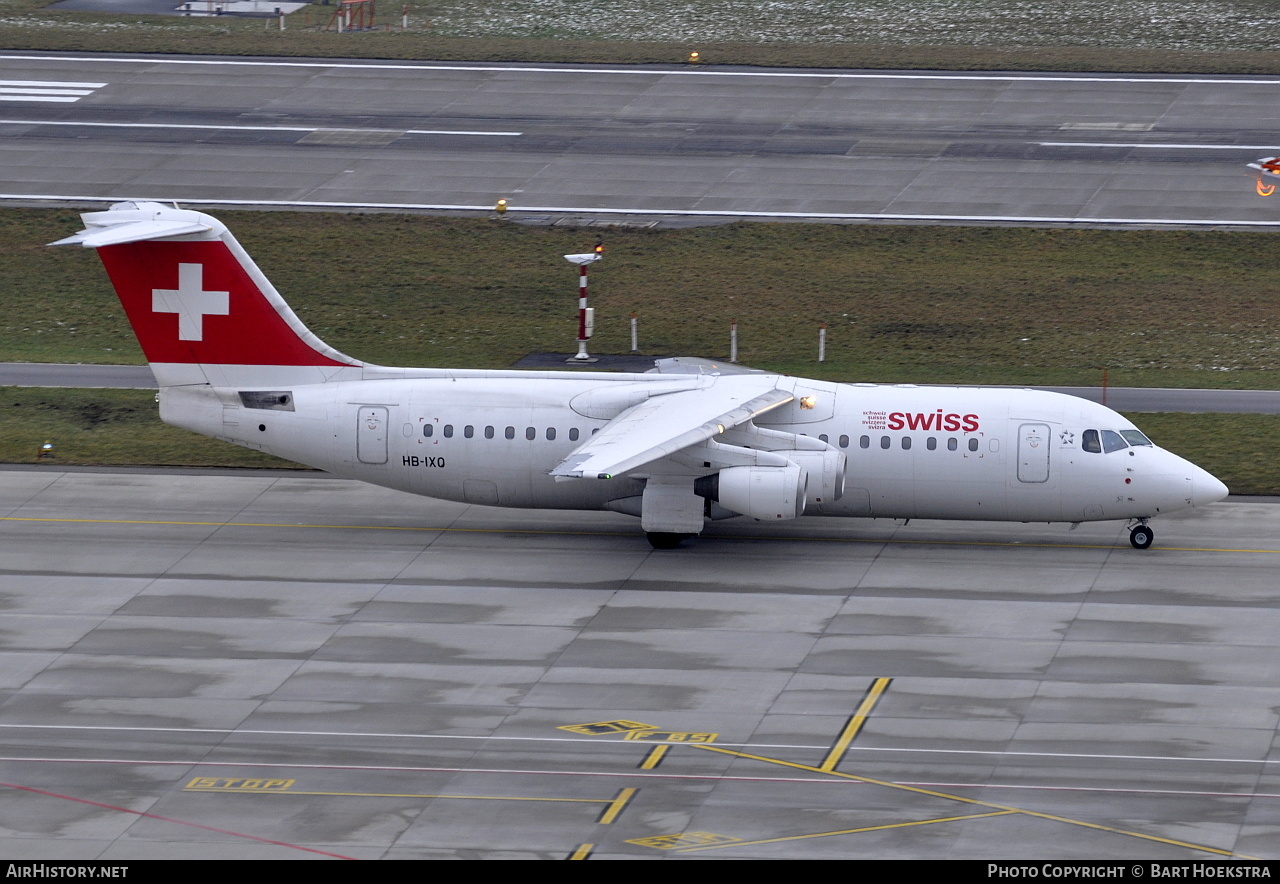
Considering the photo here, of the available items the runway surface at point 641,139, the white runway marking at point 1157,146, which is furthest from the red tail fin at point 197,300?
the white runway marking at point 1157,146

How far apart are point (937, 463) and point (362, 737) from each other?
13523 mm

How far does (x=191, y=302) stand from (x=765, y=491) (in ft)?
40.6

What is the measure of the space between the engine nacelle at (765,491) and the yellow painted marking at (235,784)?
11422mm

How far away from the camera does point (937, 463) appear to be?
34938mm

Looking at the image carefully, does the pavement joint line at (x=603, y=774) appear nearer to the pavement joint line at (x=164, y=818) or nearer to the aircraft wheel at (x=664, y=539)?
the pavement joint line at (x=164, y=818)

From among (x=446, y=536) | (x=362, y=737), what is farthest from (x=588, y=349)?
(x=362, y=737)

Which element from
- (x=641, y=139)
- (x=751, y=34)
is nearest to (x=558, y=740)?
(x=641, y=139)

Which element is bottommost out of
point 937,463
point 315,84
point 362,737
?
point 362,737

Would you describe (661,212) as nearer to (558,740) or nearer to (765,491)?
(765,491)

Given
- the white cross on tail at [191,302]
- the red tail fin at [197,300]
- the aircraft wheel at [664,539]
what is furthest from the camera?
the white cross on tail at [191,302]

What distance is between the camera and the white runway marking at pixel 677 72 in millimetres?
71438
